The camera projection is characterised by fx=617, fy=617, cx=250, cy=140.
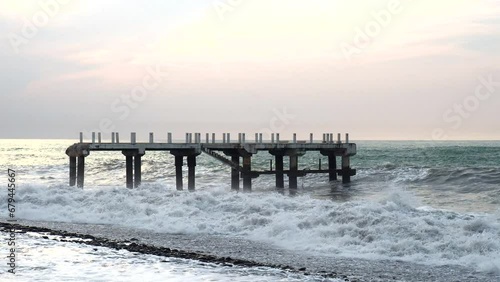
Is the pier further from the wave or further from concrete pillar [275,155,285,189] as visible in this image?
the wave

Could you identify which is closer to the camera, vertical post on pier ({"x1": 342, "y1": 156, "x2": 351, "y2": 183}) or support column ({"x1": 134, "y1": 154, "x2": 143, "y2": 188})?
support column ({"x1": 134, "y1": 154, "x2": 143, "y2": 188})

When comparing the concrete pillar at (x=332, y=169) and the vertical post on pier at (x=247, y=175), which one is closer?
the vertical post on pier at (x=247, y=175)

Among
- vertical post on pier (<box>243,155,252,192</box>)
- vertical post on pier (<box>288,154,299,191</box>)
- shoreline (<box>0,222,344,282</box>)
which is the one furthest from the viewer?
vertical post on pier (<box>288,154,299,191</box>)

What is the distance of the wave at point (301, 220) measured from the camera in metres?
15.7

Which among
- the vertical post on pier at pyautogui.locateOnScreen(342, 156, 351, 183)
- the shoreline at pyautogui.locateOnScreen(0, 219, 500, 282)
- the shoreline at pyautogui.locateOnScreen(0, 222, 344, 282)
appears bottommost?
the shoreline at pyautogui.locateOnScreen(0, 219, 500, 282)

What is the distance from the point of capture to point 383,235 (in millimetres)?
17203

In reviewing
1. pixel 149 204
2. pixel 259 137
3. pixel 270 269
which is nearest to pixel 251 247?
pixel 270 269

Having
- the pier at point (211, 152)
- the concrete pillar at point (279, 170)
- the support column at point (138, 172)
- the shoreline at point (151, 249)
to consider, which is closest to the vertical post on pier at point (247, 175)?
the pier at point (211, 152)

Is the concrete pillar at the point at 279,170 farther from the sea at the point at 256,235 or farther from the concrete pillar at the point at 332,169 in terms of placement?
the sea at the point at 256,235

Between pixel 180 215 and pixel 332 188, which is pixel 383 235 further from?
pixel 332 188

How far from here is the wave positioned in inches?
617

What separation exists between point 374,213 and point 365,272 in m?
5.82

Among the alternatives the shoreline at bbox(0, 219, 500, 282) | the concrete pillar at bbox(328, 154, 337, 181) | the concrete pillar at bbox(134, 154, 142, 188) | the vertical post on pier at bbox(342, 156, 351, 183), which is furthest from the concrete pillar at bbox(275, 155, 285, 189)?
the shoreline at bbox(0, 219, 500, 282)

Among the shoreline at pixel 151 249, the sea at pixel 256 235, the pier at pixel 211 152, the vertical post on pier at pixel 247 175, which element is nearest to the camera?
the sea at pixel 256 235
